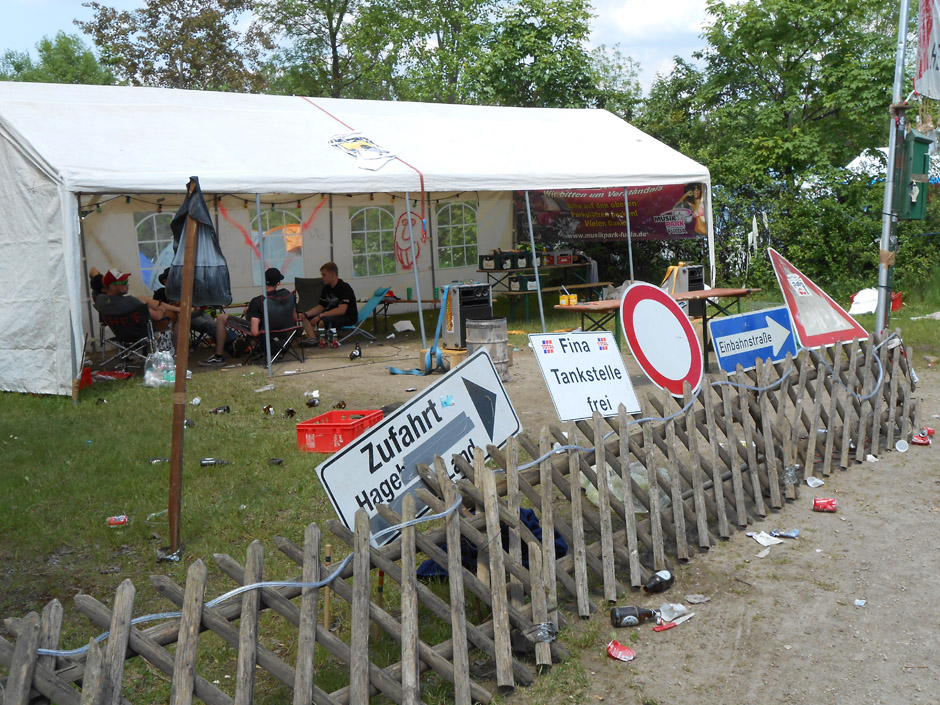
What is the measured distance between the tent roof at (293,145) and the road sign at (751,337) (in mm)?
6114

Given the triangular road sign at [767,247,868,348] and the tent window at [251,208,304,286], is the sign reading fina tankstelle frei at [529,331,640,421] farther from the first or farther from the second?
the tent window at [251,208,304,286]

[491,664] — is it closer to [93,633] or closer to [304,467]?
[93,633]

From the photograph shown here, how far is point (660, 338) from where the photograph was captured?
530 cm

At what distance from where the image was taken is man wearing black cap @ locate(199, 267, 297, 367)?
37.0ft

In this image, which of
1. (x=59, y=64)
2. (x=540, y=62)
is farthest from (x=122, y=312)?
(x=59, y=64)

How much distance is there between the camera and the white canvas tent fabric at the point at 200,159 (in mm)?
9547

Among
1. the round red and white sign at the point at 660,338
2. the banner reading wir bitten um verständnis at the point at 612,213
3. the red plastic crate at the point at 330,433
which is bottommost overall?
the red plastic crate at the point at 330,433

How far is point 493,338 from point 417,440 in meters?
5.84

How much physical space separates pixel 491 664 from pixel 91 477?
3961 mm

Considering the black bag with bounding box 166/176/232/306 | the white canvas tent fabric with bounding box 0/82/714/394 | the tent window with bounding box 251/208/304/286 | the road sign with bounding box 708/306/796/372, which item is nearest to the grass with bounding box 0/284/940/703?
the white canvas tent fabric with bounding box 0/82/714/394

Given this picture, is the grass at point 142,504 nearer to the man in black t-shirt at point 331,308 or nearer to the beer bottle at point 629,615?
the beer bottle at point 629,615

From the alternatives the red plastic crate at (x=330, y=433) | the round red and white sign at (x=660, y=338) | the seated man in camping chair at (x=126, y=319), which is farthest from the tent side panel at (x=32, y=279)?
the round red and white sign at (x=660, y=338)

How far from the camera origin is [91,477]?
21.4 ft

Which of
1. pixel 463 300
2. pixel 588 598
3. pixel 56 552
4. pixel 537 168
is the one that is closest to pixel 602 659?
pixel 588 598
